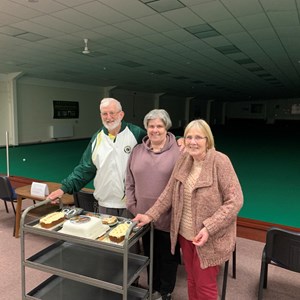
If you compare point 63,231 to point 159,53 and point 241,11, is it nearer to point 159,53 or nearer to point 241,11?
point 241,11

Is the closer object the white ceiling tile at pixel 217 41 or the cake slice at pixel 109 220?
the cake slice at pixel 109 220

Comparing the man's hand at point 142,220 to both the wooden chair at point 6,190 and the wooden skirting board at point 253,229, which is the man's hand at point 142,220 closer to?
the wooden skirting board at point 253,229

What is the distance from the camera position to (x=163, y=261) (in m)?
1.91

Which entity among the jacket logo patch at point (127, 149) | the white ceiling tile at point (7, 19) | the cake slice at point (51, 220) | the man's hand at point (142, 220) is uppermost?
the white ceiling tile at point (7, 19)

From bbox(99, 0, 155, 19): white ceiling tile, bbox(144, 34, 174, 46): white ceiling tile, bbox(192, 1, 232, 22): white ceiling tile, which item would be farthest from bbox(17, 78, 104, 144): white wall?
bbox(192, 1, 232, 22): white ceiling tile

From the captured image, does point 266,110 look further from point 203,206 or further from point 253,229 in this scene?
point 203,206

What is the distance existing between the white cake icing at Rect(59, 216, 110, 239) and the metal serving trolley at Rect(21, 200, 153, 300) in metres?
0.03

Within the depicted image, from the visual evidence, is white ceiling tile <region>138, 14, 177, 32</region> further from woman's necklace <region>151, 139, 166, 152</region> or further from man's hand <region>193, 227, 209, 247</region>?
man's hand <region>193, 227, 209, 247</region>

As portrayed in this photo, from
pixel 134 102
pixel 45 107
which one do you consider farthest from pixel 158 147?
pixel 134 102

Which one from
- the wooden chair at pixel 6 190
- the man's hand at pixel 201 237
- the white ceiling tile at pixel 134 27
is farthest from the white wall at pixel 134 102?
the man's hand at pixel 201 237

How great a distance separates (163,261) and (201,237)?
60 cm

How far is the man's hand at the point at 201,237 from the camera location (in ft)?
4.61

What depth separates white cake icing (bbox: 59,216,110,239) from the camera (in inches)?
60.1

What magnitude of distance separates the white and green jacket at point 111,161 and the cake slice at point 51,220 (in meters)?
0.36
